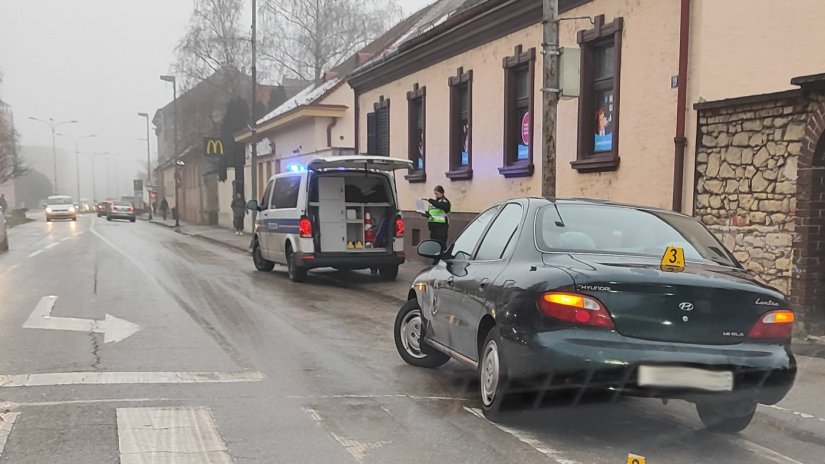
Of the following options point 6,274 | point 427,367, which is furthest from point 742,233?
point 6,274

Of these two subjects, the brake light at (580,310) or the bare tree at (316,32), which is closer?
the brake light at (580,310)

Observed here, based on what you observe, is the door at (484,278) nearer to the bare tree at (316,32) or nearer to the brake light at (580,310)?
the brake light at (580,310)

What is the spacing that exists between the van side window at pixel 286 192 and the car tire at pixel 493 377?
852cm

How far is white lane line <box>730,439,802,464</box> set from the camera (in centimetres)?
423

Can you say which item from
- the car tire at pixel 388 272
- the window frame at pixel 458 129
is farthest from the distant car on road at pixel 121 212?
the car tire at pixel 388 272

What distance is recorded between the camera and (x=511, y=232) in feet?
16.8

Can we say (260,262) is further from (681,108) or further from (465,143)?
(681,108)

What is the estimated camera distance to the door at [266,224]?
14367 mm

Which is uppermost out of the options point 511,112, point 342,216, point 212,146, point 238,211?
point 212,146

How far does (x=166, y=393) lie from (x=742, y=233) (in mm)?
6694

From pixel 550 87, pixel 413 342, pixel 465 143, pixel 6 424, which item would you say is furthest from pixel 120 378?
pixel 465 143

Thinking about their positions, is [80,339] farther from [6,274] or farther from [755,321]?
[6,274]

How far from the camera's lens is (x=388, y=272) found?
1356 cm

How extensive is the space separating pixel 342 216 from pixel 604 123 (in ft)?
16.1
